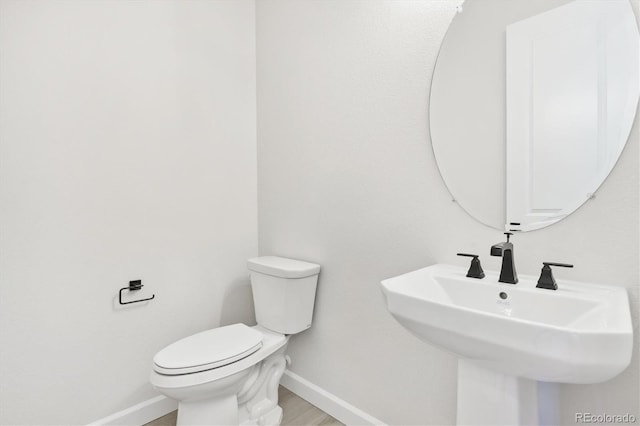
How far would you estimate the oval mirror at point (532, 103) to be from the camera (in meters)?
0.98

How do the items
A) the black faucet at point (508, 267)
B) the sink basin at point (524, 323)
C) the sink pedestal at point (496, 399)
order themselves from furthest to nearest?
the black faucet at point (508, 267) < the sink pedestal at point (496, 399) < the sink basin at point (524, 323)

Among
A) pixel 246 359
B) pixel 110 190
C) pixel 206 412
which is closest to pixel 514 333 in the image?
pixel 246 359

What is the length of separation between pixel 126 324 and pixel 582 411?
74.1 inches

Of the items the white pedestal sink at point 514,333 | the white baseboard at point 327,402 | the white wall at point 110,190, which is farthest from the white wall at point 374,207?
the white wall at point 110,190

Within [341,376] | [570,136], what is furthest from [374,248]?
[570,136]

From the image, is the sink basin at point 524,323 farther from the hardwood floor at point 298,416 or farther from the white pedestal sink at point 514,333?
the hardwood floor at point 298,416

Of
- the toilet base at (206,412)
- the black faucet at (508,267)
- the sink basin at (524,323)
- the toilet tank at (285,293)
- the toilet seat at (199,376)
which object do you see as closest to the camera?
the sink basin at (524,323)

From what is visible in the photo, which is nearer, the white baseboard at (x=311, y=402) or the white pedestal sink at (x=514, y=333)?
the white pedestal sink at (x=514, y=333)

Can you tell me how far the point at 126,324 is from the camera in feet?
5.51

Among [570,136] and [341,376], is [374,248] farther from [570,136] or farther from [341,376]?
[570,136]

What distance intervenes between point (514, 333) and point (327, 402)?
4.32 feet

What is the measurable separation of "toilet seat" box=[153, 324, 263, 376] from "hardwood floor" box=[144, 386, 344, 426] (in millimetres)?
482

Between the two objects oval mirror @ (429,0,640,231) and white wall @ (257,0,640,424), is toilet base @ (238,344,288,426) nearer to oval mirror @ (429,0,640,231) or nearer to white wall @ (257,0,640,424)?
white wall @ (257,0,640,424)

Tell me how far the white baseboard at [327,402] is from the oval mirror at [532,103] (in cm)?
110
